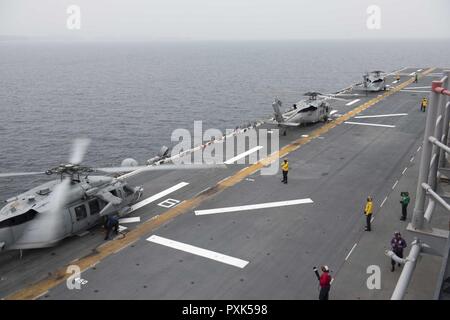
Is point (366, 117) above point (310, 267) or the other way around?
above

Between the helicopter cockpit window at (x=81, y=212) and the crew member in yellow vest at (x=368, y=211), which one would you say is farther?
the crew member in yellow vest at (x=368, y=211)

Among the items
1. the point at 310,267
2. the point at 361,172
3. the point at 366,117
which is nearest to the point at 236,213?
the point at 310,267

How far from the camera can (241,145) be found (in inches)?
1326

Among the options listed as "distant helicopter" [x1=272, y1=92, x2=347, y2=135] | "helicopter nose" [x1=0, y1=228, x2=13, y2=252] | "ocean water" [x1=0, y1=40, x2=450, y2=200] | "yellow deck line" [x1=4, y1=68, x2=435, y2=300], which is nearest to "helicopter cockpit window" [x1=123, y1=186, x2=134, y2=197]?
"yellow deck line" [x1=4, y1=68, x2=435, y2=300]

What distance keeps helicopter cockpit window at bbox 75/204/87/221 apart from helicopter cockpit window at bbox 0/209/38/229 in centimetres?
192

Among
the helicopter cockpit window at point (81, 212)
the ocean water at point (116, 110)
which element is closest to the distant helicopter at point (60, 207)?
the helicopter cockpit window at point (81, 212)

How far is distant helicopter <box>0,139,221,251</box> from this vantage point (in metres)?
16.2

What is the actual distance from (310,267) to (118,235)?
8811 millimetres

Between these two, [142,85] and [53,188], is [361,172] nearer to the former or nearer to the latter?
[53,188]

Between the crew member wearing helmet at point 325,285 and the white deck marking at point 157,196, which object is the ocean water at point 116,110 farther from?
the crew member wearing helmet at point 325,285

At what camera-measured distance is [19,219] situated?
1608 cm

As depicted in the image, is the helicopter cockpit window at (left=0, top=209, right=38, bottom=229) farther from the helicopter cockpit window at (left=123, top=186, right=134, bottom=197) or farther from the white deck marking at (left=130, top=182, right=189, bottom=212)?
the white deck marking at (left=130, top=182, right=189, bottom=212)

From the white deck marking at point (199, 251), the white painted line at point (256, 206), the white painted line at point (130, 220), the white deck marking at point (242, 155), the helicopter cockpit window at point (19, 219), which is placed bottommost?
the white deck marking at point (199, 251)

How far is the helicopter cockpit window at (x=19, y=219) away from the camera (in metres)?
15.8
